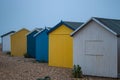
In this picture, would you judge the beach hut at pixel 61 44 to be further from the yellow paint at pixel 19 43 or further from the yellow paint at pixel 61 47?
the yellow paint at pixel 19 43

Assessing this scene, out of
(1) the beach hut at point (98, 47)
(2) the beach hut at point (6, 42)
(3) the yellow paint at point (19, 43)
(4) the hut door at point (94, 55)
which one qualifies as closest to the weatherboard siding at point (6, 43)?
(2) the beach hut at point (6, 42)

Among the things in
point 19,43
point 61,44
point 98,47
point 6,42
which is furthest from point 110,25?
Result: point 6,42

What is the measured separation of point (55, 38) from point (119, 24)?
5984 millimetres

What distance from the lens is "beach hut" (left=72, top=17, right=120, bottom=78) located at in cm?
1744

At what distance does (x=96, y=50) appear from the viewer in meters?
18.5

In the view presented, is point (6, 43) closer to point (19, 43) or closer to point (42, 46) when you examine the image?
point (19, 43)

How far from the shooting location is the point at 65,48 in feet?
75.7

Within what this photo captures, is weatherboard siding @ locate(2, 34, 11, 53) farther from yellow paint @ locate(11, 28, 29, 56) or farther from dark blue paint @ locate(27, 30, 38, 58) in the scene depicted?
dark blue paint @ locate(27, 30, 38, 58)

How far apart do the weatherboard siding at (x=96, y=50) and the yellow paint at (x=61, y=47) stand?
9.44 ft

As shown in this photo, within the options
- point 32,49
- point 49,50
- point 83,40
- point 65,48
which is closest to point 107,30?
point 83,40

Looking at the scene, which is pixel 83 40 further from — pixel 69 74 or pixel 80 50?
pixel 69 74

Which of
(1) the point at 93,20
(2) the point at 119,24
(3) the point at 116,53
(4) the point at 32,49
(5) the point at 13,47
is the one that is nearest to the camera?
(3) the point at 116,53

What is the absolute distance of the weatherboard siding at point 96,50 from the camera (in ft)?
57.6

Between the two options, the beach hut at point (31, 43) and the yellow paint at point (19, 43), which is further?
the yellow paint at point (19, 43)
